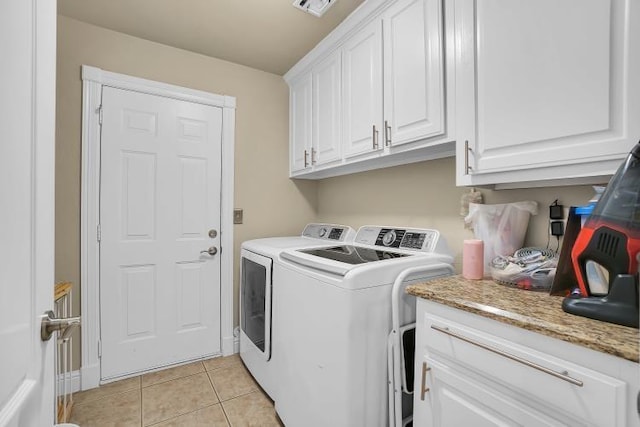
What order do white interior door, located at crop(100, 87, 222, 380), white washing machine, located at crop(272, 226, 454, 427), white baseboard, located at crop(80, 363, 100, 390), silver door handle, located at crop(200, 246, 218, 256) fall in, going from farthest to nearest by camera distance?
silver door handle, located at crop(200, 246, 218, 256) → white interior door, located at crop(100, 87, 222, 380) → white baseboard, located at crop(80, 363, 100, 390) → white washing machine, located at crop(272, 226, 454, 427)

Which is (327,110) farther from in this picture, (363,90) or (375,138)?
(375,138)

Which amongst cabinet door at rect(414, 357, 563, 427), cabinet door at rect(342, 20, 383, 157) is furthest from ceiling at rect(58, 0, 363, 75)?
cabinet door at rect(414, 357, 563, 427)

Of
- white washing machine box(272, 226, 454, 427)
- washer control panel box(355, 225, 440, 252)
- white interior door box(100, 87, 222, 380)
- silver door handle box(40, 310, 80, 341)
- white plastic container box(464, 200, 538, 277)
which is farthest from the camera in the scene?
white interior door box(100, 87, 222, 380)

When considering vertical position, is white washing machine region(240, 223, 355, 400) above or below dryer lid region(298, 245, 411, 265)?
below

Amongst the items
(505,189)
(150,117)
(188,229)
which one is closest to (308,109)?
(150,117)

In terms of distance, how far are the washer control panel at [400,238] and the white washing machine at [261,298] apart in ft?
0.60

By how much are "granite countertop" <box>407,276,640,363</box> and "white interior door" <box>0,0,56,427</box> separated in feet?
3.53

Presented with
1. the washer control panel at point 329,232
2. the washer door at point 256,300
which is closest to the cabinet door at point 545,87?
the washer control panel at point 329,232

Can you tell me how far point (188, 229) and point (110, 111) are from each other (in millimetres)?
974

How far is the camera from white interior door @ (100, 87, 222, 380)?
2064mm

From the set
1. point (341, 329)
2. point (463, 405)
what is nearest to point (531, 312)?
point (463, 405)

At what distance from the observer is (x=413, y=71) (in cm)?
147

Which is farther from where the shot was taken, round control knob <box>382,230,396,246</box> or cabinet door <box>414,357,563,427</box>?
round control knob <box>382,230,396,246</box>

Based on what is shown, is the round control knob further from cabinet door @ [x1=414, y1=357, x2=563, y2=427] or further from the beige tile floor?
the beige tile floor
